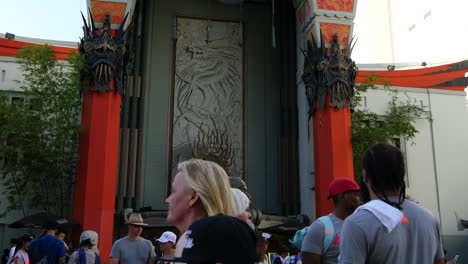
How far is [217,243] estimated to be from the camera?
139 centimetres

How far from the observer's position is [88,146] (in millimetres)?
12859

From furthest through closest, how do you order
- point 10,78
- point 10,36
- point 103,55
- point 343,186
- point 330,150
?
point 10,36
point 10,78
point 330,150
point 103,55
point 343,186

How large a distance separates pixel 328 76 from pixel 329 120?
→ 1286 mm

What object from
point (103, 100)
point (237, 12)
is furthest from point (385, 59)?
point (103, 100)

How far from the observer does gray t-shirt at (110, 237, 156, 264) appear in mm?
6055

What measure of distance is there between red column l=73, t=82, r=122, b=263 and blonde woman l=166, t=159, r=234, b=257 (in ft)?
35.4

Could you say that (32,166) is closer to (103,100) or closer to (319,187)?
(103,100)

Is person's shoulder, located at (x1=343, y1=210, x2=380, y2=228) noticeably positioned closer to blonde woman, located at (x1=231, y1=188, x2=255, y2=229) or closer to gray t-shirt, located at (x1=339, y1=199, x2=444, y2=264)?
gray t-shirt, located at (x1=339, y1=199, x2=444, y2=264)

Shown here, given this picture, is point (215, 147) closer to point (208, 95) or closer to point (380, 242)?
point (208, 95)

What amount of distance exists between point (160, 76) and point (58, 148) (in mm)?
3961

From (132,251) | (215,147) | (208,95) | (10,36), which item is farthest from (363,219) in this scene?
(10,36)

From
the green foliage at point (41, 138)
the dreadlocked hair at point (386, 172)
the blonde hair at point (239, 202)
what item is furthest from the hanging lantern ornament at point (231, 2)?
the dreadlocked hair at point (386, 172)

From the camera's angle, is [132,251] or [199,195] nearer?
[199,195]

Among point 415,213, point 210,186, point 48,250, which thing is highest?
point 210,186
